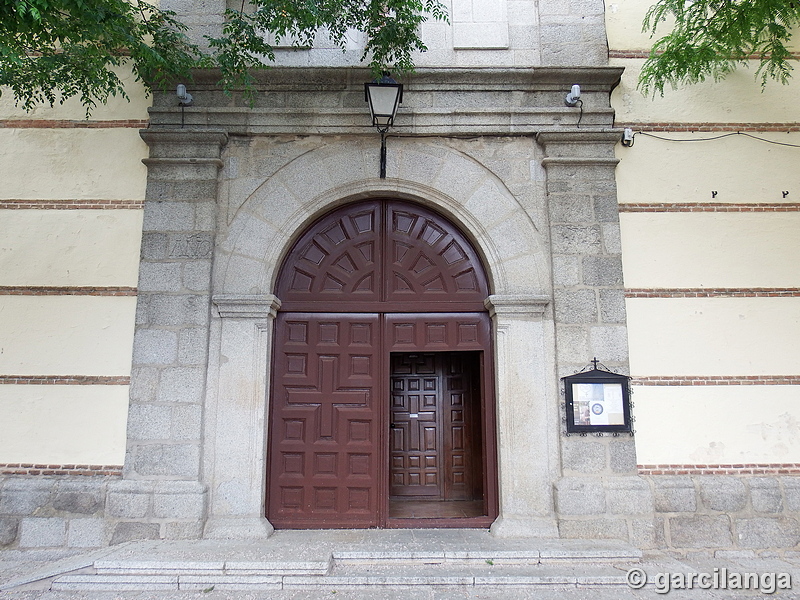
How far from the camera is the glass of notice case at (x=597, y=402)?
178 inches

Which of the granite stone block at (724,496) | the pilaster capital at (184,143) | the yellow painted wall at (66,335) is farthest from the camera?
the pilaster capital at (184,143)

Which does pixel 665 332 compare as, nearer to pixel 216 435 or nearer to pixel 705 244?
pixel 705 244

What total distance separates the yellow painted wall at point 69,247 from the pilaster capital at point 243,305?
86cm

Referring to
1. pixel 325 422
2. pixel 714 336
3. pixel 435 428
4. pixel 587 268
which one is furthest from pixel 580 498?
pixel 435 428

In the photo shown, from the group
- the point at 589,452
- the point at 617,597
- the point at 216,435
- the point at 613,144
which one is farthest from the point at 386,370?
the point at 613,144

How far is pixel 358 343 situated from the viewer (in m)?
4.99

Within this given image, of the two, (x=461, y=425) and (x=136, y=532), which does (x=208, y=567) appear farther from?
(x=461, y=425)

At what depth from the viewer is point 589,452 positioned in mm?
4500

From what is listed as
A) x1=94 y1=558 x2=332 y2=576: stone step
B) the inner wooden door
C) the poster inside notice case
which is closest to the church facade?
the poster inside notice case

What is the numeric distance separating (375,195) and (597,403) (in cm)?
281

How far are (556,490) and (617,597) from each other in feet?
3.05

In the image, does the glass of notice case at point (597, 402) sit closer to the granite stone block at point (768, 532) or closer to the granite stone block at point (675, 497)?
the granite stone block at point (675, 497)

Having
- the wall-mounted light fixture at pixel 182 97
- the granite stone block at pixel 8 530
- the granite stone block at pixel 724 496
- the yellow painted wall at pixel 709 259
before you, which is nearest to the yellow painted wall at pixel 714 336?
the yellow painted wall at pixel 709 259

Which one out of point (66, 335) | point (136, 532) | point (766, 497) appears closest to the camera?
point (136, 532)
